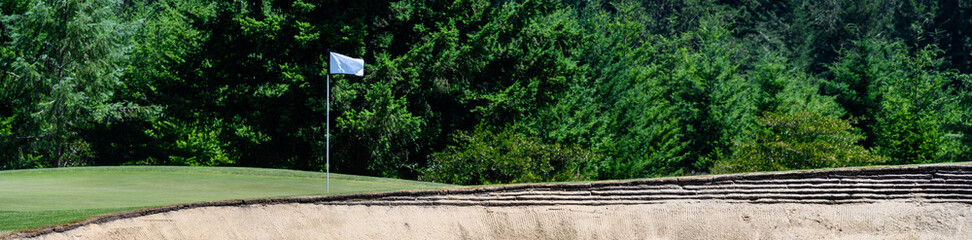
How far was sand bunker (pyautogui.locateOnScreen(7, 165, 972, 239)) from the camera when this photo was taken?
11828mm

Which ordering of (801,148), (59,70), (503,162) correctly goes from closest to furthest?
(503,162) < (801,148) < (59,70)

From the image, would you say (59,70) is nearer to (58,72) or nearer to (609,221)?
(58,72)

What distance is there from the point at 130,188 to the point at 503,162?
9.41 meters

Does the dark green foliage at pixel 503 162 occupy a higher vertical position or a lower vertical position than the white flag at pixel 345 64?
lower

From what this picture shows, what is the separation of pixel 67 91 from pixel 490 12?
17.2 metres

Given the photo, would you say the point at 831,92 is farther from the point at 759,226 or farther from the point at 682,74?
the point at 759,226

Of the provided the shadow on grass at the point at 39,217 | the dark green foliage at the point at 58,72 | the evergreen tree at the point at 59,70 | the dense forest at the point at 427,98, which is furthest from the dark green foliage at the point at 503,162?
the dark green foliage at the point at 58,72

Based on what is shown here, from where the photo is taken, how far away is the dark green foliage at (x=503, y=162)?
2159 centimetres

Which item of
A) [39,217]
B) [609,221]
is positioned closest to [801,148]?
[609,221]

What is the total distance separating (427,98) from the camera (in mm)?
27266

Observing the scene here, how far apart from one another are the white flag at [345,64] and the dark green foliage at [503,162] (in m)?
7.16

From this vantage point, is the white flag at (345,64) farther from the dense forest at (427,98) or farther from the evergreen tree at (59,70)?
the evergreen tree at (59,70)

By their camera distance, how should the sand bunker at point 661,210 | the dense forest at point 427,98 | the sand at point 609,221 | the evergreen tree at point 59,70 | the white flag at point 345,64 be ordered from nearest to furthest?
the sand at point 609,221 < the sand bunker at point 661,210 < the white flag at point 345,64 < the dense forest at point 427,98 < the evergreen tree at point 59,70

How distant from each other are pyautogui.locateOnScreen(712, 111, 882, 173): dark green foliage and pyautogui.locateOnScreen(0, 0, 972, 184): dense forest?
0.25ft
